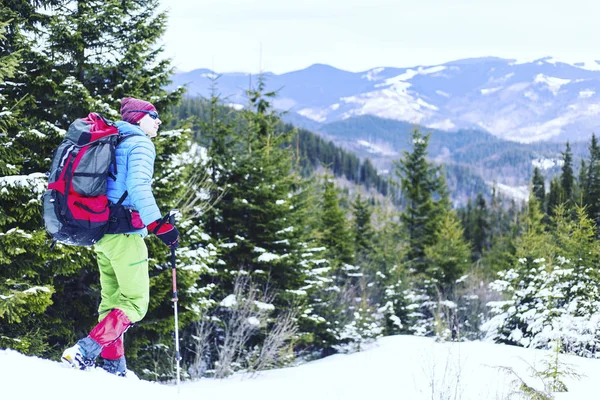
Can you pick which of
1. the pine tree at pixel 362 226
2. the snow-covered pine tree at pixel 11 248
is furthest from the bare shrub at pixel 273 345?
the pine tree at pixel 362 226

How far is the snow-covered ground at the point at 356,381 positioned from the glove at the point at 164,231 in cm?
118

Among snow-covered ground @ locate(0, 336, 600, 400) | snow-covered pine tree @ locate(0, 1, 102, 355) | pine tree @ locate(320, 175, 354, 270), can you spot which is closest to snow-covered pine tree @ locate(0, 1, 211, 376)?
snow-covered pine tree @ locate(0, 1, 102, 355)

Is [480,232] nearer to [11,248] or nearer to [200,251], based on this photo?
[200,251]

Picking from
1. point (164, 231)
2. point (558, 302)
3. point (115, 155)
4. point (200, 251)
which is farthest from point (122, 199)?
point (558, 302)

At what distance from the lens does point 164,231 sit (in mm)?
4070

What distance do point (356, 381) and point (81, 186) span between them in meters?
5.42

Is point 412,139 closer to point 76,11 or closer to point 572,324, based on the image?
point 572,324

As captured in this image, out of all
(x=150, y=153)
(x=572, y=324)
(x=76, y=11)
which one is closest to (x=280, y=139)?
(x=76, y=11)

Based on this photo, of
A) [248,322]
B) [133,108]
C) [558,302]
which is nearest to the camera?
[133,108]

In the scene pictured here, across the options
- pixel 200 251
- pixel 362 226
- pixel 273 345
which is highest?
pixel 200 251

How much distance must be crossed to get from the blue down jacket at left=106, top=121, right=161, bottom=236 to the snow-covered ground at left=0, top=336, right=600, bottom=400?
1224 mm

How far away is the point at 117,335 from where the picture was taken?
391cm

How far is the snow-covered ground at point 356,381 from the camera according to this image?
10.8 ft

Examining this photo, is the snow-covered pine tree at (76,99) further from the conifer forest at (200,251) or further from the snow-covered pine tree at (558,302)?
the snow-covered pine tree at (558,302)
